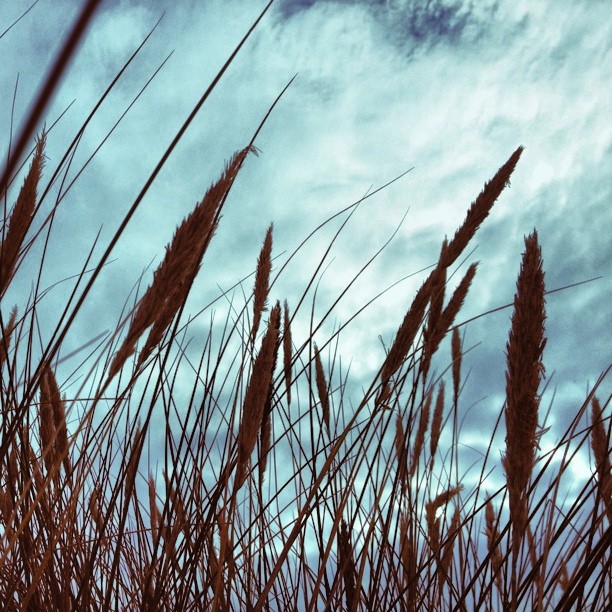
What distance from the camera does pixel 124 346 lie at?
885 millimetres

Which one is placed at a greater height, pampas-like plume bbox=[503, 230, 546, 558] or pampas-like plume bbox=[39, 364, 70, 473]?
pampas-like plume bbox=[39, 364, 70, 473]

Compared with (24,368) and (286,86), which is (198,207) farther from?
(24,368)

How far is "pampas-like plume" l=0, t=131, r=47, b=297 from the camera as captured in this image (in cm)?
101

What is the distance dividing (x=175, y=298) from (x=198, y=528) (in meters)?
0.79

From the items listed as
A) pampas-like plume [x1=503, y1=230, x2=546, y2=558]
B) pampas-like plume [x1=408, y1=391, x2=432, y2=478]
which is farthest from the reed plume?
Result: pampas-like plume [x1=503, y1=230, x2=546, y2=558]

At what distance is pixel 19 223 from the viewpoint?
3.62 ft

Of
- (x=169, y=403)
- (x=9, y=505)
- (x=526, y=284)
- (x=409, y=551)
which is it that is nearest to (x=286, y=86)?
(x=526, y=284)

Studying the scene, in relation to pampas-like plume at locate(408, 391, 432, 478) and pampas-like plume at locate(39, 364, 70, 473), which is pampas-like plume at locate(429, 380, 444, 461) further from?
pampas-like plume at locate(39, 364, 70, 473)

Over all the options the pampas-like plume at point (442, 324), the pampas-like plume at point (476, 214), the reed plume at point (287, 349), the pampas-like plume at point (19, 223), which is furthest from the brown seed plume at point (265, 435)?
the pampas-like plume at point (19, 223)

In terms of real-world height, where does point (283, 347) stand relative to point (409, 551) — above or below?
above

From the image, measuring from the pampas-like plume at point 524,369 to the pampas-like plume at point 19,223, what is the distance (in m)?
0.80

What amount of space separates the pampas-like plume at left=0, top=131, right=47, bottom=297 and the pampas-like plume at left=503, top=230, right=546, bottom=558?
80cm

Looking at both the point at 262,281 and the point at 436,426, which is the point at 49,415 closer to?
the point at 262,281

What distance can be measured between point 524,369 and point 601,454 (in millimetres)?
1064
